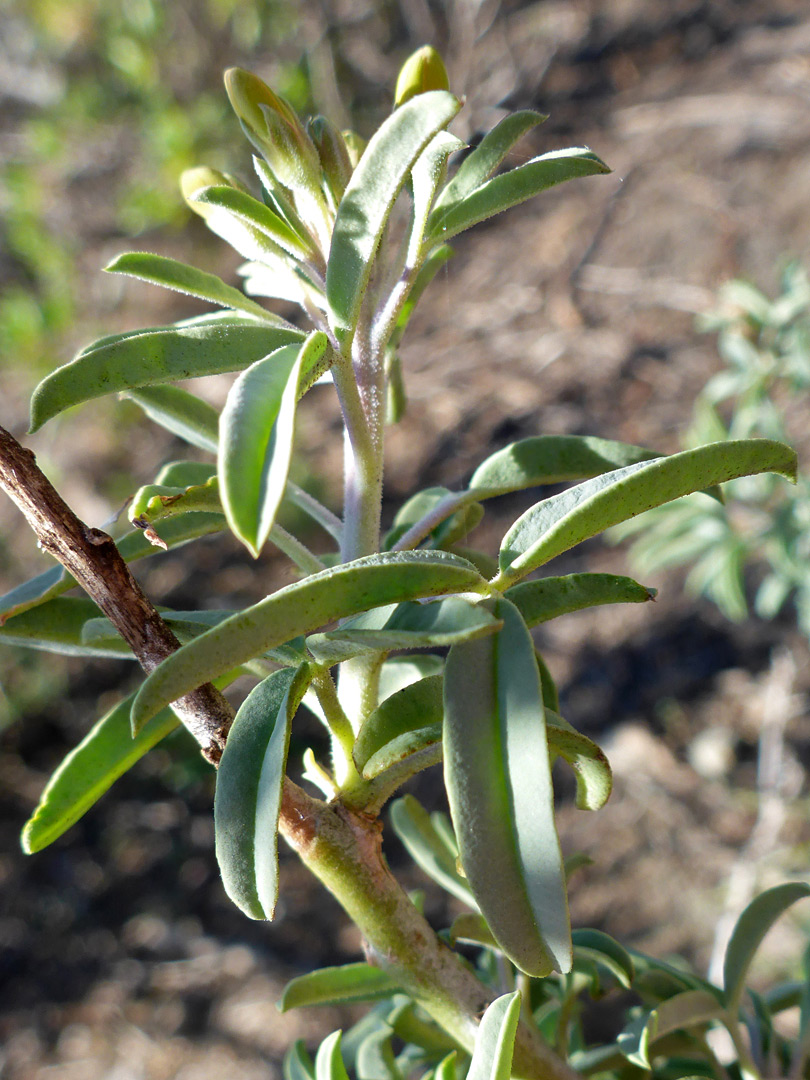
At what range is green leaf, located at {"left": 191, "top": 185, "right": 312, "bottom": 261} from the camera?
488 millimetres

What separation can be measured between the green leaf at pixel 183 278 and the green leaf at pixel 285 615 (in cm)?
25

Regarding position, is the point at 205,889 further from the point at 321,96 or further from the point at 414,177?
the point at 321,96

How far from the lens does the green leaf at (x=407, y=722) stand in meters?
0.48

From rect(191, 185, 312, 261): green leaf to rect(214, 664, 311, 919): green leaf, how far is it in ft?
0.92

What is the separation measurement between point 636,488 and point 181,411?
36cm

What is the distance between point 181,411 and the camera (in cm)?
61

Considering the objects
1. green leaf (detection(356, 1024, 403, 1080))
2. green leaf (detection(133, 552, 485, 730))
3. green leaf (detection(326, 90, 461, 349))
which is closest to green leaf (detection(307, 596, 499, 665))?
green leaf (detection(133, 552, 485, 730))

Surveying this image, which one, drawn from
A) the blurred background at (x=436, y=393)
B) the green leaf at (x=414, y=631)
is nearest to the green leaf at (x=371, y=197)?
the green leaf at (x=414, y=631)

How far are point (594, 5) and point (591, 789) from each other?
179 inches

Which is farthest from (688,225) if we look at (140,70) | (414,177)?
(414,177)

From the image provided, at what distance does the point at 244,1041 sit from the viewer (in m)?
1.96

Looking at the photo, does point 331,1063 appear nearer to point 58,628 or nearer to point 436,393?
point 58,628

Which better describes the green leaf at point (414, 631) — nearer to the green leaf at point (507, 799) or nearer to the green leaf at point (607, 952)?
the green leaf at point (507, 799)

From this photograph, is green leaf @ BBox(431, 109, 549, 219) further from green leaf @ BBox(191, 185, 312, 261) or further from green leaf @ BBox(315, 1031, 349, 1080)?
green leaf @ BBox(315, 1031, 349, 1080)
